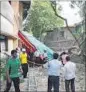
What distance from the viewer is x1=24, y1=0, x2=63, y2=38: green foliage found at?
5294cm

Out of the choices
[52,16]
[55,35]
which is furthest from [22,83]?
[52,16]

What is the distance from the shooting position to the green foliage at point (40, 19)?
52938 millimetres

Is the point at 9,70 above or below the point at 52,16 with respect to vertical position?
below

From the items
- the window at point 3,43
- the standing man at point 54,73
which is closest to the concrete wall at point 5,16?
the window at point 3,43

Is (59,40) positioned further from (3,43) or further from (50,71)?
(50,71)

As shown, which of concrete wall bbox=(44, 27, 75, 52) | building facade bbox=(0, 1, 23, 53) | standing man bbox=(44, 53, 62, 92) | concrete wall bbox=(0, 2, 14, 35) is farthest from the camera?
Result: concrete wall bbox=(44, 27, 75, 52)

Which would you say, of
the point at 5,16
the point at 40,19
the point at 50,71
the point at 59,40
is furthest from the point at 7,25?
the point at 40,19

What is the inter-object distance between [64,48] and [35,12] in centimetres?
866

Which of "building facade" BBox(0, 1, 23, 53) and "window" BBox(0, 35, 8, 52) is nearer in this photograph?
"building facade" BBox(0, 1, 23, 53)

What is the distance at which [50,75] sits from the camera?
13875 millimetres

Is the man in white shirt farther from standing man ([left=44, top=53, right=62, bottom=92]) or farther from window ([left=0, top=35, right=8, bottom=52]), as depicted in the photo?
window ([left=0, top=35, right=8, bottom=52])

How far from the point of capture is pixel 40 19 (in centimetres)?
5375

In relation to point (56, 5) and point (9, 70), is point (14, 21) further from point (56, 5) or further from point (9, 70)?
point (9, 70)

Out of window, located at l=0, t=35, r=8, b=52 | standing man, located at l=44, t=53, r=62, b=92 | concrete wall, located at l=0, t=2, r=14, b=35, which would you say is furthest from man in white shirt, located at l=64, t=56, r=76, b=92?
window, located at l=0, t=35, r=8, b=52
